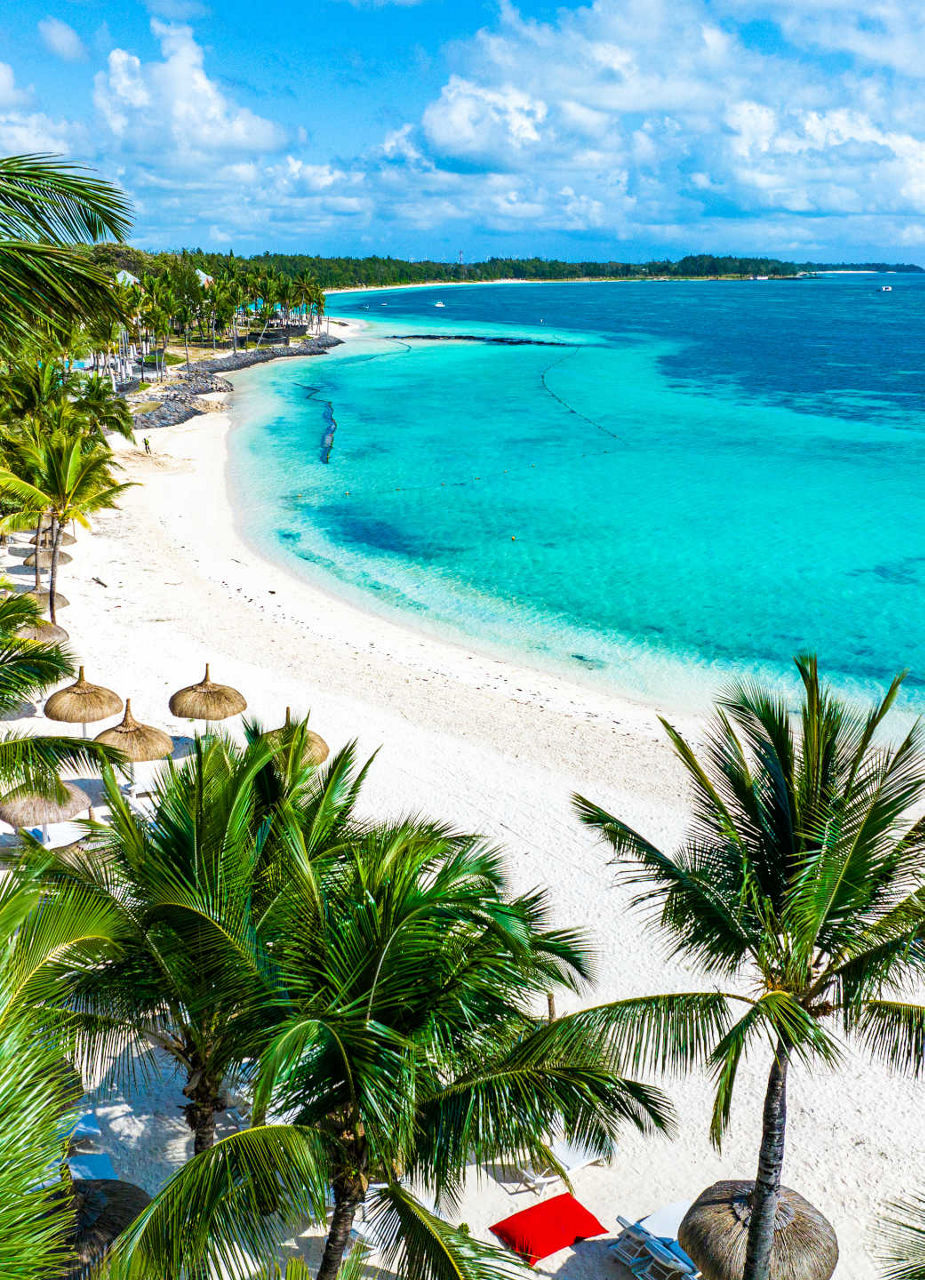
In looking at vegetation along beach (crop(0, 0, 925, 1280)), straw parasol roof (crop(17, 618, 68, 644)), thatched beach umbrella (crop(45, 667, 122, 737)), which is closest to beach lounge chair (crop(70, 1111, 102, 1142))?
vegetation along beach (crop(0, 0, 925, 1280))

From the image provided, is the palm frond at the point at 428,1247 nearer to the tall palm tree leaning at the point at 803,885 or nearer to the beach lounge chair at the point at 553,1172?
the tall palm tree leaning at the point at 803,885

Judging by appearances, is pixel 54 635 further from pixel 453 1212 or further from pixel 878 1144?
pixel 878 1144

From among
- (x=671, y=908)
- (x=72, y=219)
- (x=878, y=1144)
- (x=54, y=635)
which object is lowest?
(x=878, y=1144)

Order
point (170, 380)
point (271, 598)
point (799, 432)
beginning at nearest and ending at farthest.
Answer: point (271, 598), point (799, 432), point (170, 380)

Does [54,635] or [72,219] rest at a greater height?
[72,219]

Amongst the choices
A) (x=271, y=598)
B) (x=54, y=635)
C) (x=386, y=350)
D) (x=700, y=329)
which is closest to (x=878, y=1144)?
(x=54, y=635)

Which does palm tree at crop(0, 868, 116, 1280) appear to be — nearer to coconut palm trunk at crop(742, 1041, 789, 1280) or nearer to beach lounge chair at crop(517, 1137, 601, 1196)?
coconut palm trunk at crop(742, 1041, 789, 1280)

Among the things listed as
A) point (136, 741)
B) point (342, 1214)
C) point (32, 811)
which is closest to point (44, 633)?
point (136, 741)
